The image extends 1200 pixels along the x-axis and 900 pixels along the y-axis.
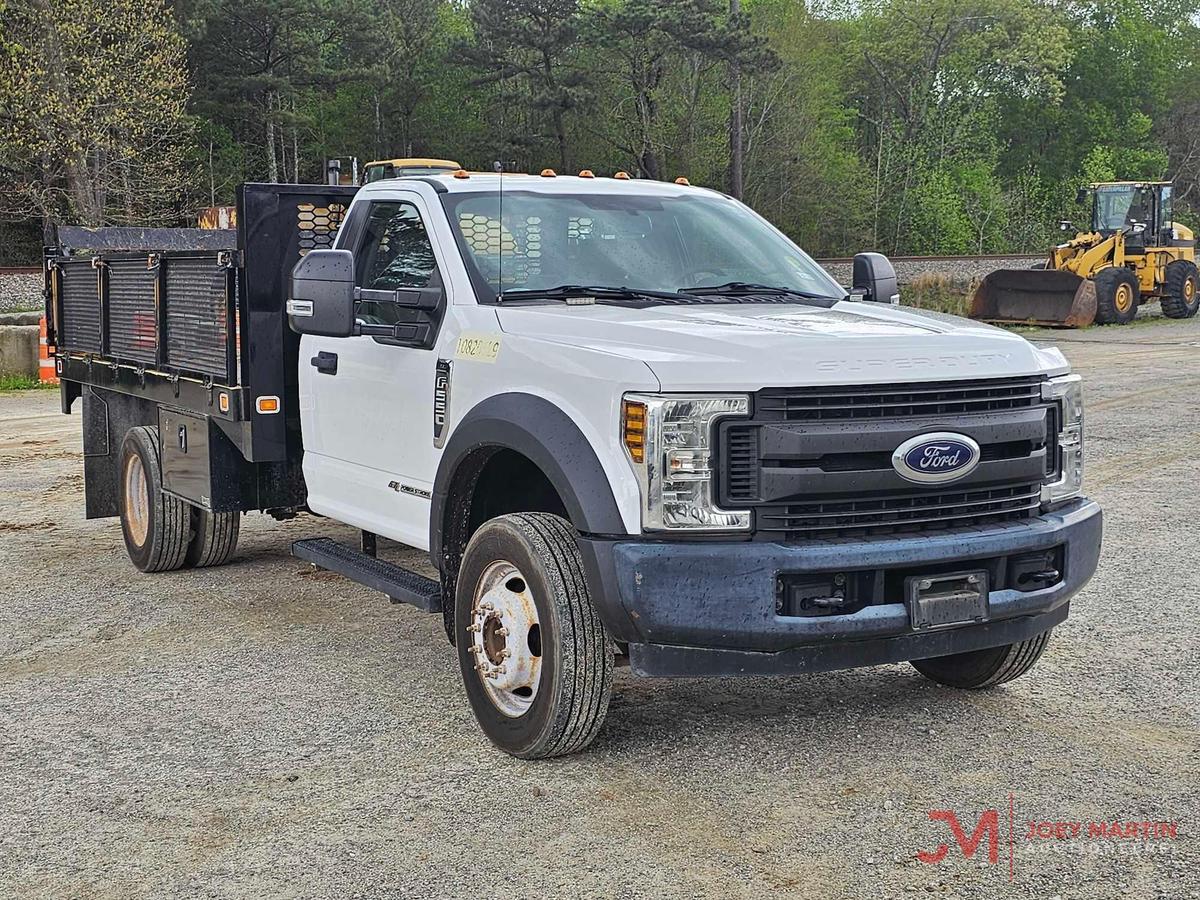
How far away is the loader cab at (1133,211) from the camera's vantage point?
103 feet

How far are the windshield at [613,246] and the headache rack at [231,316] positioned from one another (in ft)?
4.25

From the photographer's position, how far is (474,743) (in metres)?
5.21

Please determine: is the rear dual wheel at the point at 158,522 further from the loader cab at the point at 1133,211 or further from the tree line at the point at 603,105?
the tree line at the point at 603,105

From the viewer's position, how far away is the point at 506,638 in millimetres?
5027

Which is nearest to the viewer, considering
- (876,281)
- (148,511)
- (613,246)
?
(613,246)

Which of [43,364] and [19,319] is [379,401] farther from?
[19,319]

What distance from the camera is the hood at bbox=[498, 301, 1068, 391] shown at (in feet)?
14.8

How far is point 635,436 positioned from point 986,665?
6.57ft

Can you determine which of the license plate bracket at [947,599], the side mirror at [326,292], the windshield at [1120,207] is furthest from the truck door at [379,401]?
the windshield at [1120,207]

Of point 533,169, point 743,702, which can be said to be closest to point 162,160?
point 533,169

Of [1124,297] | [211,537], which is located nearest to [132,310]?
[211,537]

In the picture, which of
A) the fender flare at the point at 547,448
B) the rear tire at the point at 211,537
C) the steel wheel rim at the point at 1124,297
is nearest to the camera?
the fender flare at the point at 547,448

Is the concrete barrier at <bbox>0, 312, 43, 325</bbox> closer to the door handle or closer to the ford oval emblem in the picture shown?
the door handle
